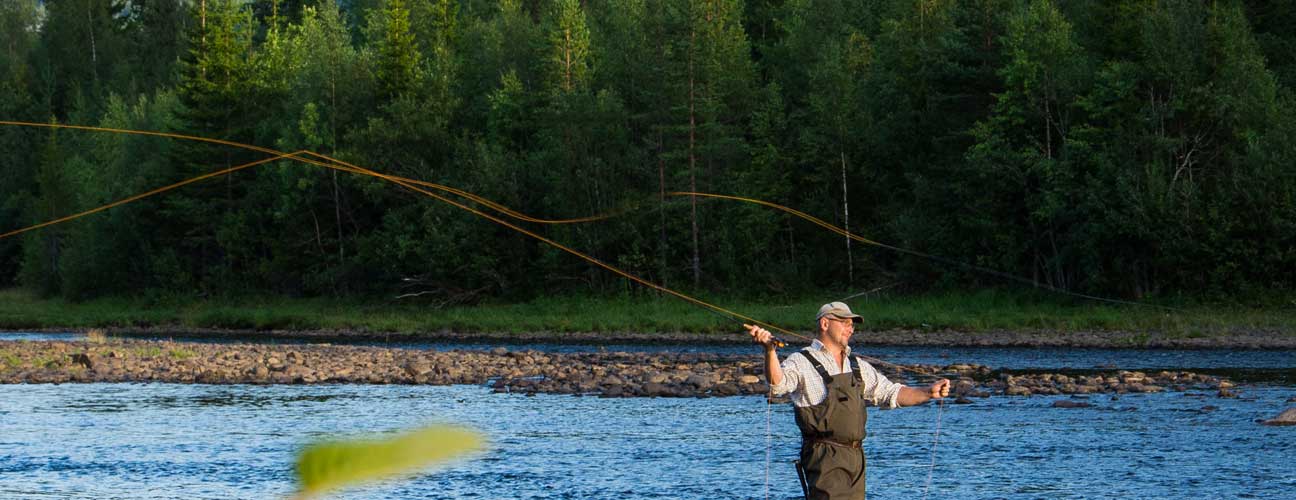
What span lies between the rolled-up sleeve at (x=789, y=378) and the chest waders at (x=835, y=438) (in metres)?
0.09

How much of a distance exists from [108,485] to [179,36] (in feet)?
221

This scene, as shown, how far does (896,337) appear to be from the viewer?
32938 mm

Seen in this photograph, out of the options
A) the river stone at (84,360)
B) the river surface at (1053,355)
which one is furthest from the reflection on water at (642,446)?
the river surface at (1053,355)

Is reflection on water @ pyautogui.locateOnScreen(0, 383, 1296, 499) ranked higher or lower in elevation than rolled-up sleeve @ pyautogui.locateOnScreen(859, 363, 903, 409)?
lower

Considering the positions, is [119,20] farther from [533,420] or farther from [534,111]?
[533,420]

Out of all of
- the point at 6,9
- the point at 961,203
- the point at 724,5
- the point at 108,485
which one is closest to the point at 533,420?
the point at 108,485

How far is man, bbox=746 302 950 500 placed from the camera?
6344 millimetres

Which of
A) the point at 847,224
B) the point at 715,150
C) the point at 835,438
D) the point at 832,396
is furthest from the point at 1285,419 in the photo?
the point at 715,150

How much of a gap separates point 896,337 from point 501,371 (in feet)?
37.7

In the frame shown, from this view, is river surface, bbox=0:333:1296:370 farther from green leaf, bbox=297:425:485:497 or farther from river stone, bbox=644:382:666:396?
green leaf, bbox=297:425:485:497

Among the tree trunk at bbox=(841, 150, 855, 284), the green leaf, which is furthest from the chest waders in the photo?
the tree trunk at bbox=(841, 150, 855, 284)

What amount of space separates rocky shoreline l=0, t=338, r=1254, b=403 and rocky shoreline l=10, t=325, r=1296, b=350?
551 cm

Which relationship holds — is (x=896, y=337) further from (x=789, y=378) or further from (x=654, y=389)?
(x=789, y=378)

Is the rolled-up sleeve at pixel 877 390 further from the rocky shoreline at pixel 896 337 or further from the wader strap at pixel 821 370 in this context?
the rocky shoreline at pixel 896 337
